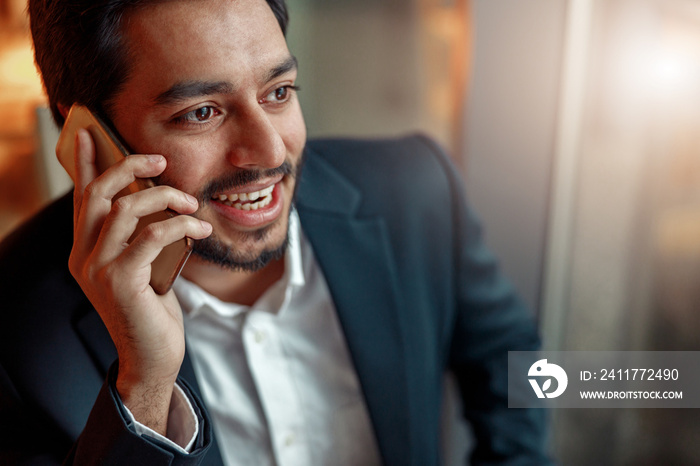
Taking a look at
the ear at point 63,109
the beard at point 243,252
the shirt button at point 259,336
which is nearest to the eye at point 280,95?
the beard at point 243,252

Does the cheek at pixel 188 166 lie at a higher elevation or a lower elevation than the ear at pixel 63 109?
lower

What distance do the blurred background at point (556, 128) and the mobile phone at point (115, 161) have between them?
433 mm

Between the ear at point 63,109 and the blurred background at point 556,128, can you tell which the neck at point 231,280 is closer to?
the ear at point 63,109

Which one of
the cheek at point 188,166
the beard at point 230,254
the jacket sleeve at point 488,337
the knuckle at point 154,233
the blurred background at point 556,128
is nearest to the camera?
the knuckle at point 154,233

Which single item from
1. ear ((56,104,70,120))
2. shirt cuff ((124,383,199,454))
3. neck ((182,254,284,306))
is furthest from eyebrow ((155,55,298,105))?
shirt cuff ((124,383,199,454))

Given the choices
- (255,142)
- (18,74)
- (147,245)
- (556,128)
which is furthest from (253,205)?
(556,128)

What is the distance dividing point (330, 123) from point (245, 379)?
85 cm

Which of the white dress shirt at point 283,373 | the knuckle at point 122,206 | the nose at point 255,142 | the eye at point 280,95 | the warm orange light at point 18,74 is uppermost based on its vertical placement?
the warm orange light at point 18,74

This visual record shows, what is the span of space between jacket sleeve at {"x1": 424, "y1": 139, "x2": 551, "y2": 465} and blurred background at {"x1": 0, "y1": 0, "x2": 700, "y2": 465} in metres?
0.33

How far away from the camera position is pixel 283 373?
116 cm

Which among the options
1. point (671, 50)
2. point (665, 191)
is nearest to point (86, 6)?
point (671, 50)

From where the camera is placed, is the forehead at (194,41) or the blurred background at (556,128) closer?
the forehead at (194,41)

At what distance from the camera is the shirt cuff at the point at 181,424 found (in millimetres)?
878

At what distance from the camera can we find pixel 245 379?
1135 millimetres
